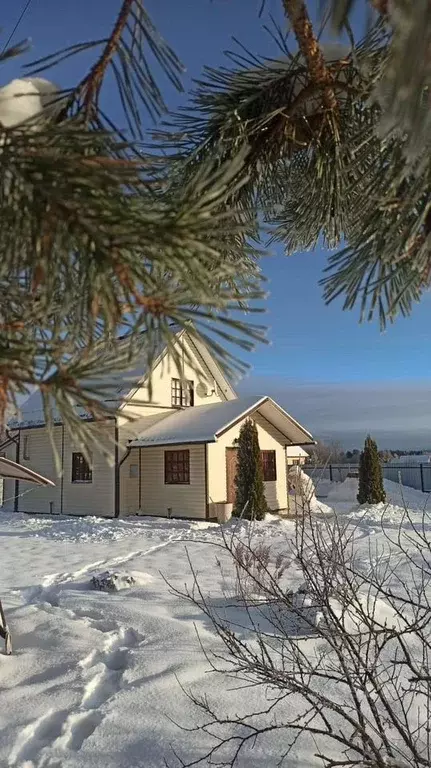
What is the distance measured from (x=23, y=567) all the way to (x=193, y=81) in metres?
8.80

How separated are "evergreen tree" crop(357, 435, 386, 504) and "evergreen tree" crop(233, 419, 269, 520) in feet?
19.3

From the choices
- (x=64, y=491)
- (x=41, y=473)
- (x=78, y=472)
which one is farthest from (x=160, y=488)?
(x=41, y=473)

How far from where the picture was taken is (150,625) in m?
5.21

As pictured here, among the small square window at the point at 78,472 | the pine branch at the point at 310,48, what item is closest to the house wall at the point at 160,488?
the small square window at the point at 78,472

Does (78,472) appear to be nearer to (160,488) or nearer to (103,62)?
(160,488)

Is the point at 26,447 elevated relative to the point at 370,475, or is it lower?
elevated

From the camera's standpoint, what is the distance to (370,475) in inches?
803

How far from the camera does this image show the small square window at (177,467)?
16984mm

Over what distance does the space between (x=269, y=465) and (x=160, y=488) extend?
4074 millimetres

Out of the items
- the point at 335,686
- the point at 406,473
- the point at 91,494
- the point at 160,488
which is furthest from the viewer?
the point at 406,473

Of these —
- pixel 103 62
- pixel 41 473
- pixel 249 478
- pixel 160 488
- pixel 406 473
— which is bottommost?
pixel 406 473

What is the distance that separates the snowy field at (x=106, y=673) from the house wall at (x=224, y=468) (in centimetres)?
803

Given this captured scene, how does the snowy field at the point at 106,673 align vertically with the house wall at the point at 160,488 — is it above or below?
below

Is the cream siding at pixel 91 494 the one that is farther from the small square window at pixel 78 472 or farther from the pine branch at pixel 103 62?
the pine branch at pixel 103 62
